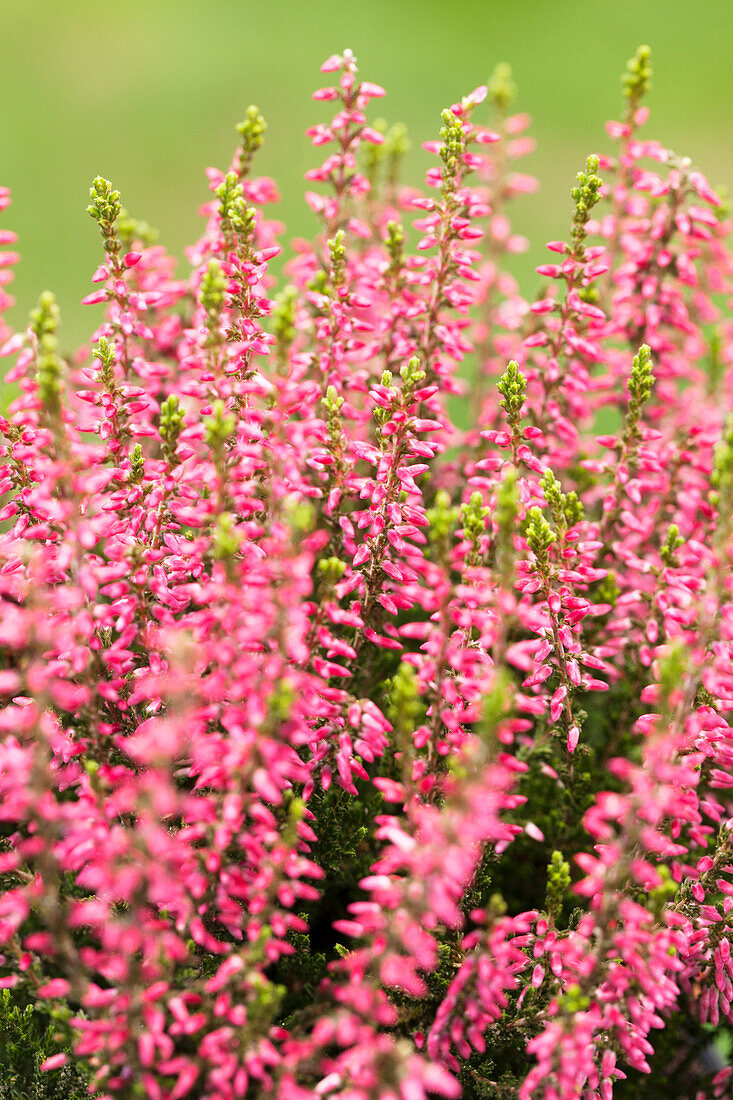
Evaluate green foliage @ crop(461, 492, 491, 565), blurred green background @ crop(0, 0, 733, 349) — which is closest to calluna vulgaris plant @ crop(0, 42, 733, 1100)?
green foliage @ crop(461, 492, 491, 565)

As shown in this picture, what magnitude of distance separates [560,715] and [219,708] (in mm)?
883

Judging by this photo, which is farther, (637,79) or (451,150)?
(637,79)

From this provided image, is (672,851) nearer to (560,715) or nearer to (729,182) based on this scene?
(560,715)

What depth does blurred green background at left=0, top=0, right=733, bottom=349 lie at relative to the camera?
9781mm

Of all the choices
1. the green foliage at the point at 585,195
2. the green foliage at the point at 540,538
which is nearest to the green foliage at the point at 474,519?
the green foliage at the point at 540,538

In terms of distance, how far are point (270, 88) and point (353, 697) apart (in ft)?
34.2

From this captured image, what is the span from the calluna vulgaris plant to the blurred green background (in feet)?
21.5

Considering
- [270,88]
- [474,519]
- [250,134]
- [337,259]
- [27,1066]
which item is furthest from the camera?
[270,88]

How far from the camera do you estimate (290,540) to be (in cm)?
175

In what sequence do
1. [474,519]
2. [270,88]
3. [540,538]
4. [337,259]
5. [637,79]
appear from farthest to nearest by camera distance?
1. [270,88]
2. [637,79]
3. [337,259]
4. [540,538]
5. [474,519]

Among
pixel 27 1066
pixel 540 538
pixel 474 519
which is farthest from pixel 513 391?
pixel 27 1066

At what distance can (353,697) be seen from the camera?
245 centimetres

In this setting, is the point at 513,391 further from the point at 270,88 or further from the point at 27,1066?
the point at 270,88

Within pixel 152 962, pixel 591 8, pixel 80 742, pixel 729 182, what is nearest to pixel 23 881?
pixel 80 742
